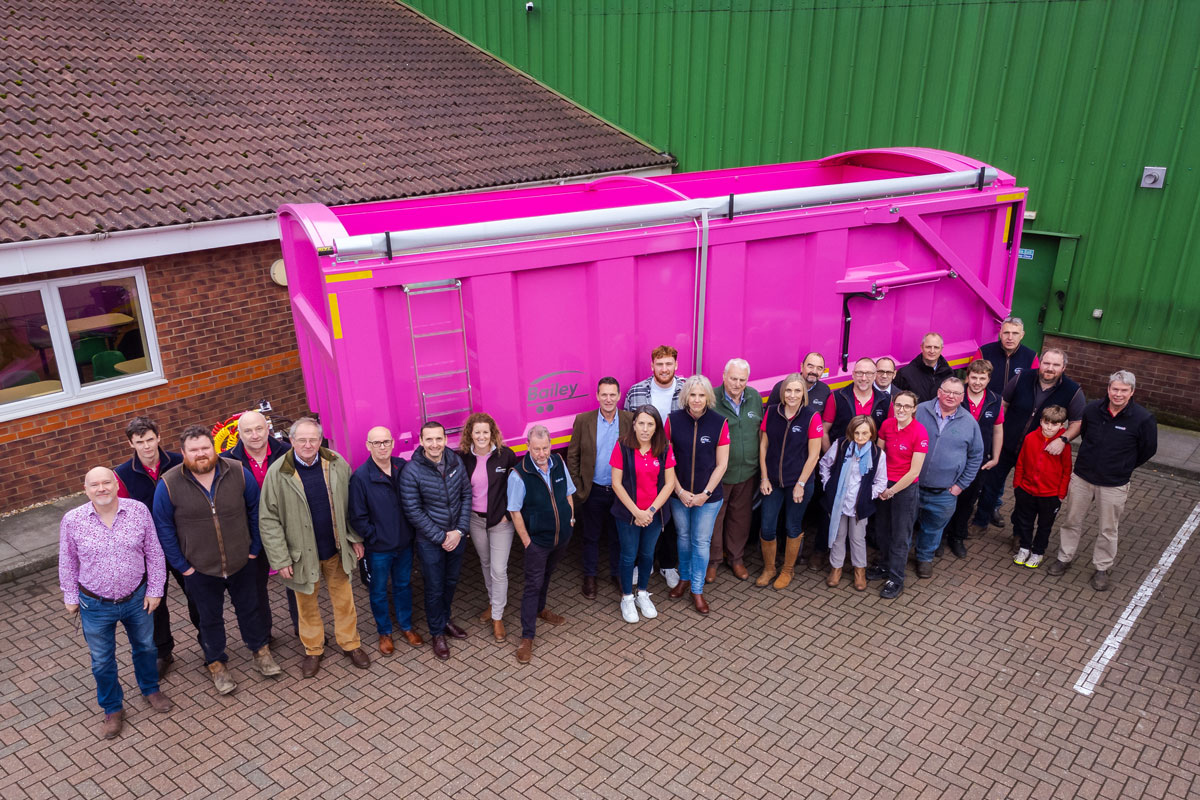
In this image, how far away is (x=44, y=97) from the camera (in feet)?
30.0

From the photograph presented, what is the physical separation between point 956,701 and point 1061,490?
2.12 meters

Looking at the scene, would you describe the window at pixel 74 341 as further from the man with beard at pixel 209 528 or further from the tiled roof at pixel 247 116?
the man with beard at pixel 209 528

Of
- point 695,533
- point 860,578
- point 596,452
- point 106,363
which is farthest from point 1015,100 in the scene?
point 106,363

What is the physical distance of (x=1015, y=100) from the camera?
9.75 meters

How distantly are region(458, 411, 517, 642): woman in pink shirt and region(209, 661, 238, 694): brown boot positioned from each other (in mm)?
1782

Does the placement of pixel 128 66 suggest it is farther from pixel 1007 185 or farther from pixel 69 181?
pixel 1007 185

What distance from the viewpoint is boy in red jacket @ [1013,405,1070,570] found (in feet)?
20.9

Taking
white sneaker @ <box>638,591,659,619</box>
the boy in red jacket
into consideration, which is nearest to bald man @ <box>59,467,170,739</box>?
white sneaker @ <box>638,591,659,619</box>

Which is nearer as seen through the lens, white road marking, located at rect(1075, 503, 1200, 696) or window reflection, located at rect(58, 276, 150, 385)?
white road marking, located at rect(1075, 503, 1200, 696)

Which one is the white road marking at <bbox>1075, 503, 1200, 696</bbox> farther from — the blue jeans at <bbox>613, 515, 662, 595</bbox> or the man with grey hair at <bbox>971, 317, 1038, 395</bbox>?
the blue jeans at <bbox>613, 515, 662, 595</bbox>

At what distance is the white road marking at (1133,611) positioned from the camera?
5504 millimetres

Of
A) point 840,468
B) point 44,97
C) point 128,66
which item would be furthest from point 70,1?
point 840,468

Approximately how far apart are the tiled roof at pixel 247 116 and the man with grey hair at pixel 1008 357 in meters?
6.77

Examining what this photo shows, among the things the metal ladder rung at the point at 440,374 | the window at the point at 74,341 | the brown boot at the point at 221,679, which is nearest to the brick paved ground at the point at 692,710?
the brown boot at the point at 221,679
